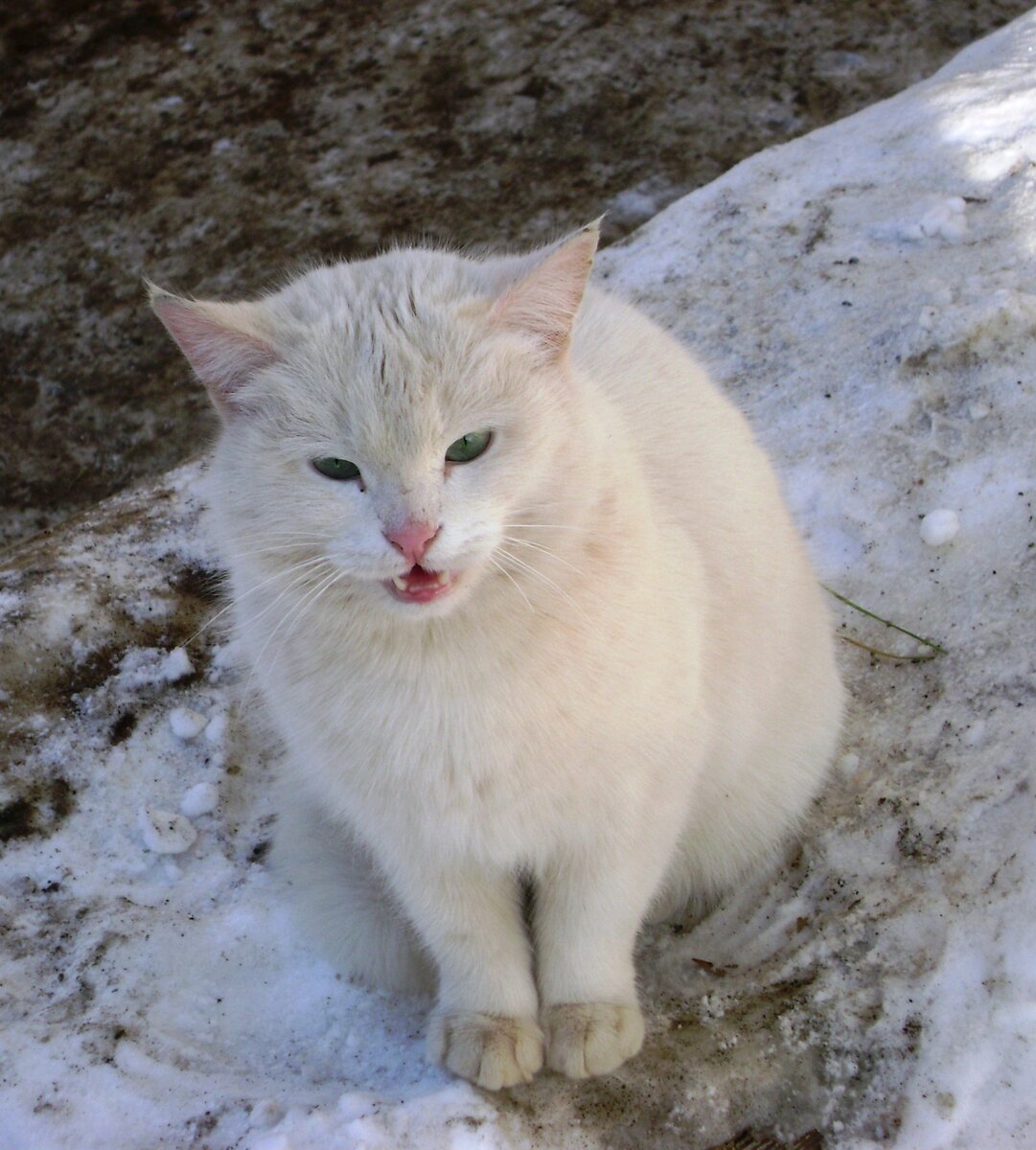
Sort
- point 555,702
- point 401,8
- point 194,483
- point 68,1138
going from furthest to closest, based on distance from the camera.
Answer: point 401,8 → point 194,483 → point 68,1138 → point 555,702

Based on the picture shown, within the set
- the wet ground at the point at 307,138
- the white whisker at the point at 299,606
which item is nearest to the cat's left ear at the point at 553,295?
the white whisker at the point at 299,606

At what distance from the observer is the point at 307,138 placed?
16.1ft

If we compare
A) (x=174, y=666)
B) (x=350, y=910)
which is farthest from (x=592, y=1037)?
(x=174, y=666)

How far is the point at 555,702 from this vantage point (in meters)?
1.61

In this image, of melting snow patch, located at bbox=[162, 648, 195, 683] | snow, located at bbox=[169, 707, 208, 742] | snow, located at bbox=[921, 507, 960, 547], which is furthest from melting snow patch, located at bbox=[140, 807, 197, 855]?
snow, located at bbox=[921, 507, 960, 547]

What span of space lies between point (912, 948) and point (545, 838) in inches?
25.7

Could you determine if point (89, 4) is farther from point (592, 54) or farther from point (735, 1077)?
point (735, 1077)

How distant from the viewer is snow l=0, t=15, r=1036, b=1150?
1767mm

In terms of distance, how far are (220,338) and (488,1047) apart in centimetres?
112

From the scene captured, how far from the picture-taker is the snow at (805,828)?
1767 mm

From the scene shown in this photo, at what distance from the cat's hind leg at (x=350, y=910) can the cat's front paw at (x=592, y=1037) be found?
31cm

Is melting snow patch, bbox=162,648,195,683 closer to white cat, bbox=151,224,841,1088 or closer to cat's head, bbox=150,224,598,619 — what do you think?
white cat, bbox=151,224,841,1088

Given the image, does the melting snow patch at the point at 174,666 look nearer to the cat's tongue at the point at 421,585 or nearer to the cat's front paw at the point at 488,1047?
the cat's front paw at the point at 488,1047

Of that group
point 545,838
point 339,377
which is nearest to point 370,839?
point 545,838
